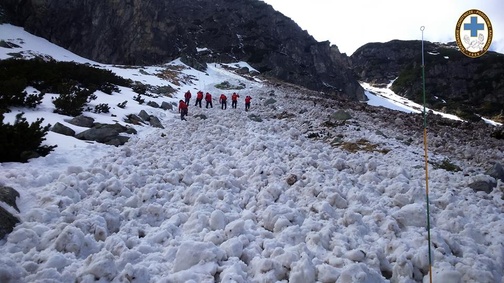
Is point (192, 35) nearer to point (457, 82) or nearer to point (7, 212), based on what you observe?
point (457, 82)

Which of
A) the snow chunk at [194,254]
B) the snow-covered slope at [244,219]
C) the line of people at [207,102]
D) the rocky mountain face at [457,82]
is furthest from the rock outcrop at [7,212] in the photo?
the rocky mountain face at [457,82]

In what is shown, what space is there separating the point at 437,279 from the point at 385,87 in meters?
133

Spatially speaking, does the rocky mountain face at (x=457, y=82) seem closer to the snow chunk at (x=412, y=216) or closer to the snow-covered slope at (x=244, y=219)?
the snow-covered slope at (x=244, y=219)

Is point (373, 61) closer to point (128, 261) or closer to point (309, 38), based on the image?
point (309, 38)

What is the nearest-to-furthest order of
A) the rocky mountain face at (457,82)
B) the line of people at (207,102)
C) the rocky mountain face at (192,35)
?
1. the line of people at (207,102)
2. the rocky mountain face at (192,35)
3. the rocky mountain face at (457,82)

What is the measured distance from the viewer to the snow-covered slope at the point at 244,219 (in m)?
3.97

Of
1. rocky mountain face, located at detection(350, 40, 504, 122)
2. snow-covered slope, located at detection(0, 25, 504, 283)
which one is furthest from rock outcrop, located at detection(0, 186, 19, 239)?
rocky mountain face, located at detection(350, 40, 504, 122)

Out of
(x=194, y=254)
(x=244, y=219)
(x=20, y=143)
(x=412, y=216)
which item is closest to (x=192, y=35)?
(x=20, y=143)

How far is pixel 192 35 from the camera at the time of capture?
3703 inches

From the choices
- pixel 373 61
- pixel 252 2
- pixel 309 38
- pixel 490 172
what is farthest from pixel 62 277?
pixel 373 61

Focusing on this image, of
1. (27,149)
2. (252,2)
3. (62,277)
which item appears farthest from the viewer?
(252,2)

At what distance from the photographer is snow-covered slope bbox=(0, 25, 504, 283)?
3.97 meters

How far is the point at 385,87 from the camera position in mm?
124000

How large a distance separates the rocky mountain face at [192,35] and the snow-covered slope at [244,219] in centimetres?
5041
